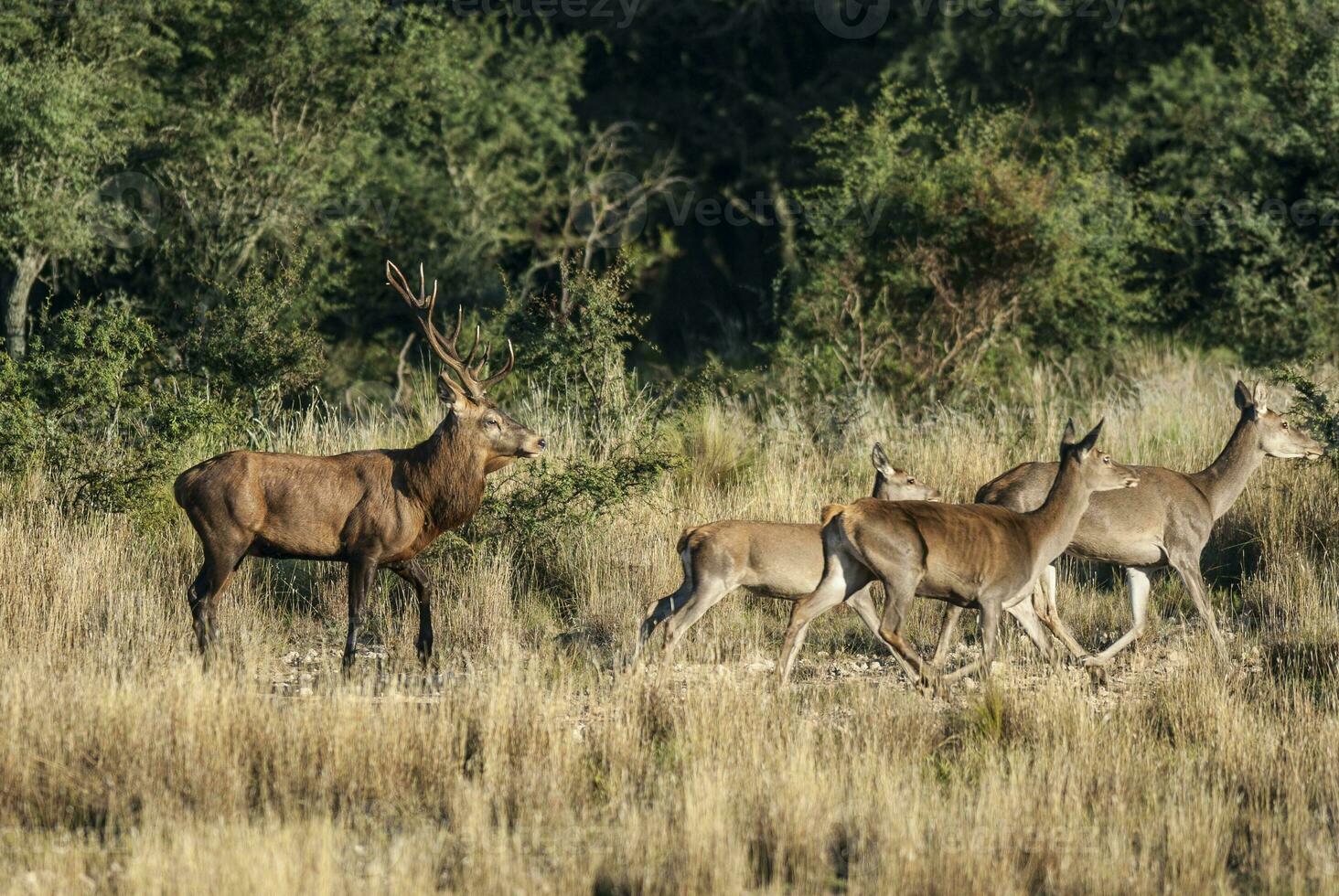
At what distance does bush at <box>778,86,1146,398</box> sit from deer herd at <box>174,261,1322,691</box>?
8435mm

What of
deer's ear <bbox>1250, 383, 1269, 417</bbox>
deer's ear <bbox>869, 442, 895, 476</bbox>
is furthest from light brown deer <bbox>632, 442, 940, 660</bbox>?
deer's ear <bbox>1250, 383, 1269, 417</bbox>

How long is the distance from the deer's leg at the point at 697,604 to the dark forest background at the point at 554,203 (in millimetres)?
5033

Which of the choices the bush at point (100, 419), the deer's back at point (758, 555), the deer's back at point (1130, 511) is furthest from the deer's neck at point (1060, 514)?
the bush at point (100, 419)

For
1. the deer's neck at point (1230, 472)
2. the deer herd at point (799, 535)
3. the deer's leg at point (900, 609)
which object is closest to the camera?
the deer's leg at point (900, 609)

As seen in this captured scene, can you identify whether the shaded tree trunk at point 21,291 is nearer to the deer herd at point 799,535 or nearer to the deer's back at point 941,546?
the deer herd at point 799,535

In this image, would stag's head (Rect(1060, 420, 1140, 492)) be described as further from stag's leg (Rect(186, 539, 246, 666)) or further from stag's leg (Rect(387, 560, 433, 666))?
stag's leg (Rect(186, 539, 246, 666))

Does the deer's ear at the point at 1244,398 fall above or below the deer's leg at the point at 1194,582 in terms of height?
above

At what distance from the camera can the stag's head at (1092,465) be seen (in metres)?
11.1

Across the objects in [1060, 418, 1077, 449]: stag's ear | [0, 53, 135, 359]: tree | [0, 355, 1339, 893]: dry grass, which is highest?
[0, 53, 135, 359]: tree

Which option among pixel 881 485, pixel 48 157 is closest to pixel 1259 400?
pixel 881 485

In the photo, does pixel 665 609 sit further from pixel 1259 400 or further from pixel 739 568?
pixel 1259 400

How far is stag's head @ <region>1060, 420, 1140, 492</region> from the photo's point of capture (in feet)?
36.4

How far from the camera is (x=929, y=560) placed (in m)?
10.3

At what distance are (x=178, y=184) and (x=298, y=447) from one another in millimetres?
9165
